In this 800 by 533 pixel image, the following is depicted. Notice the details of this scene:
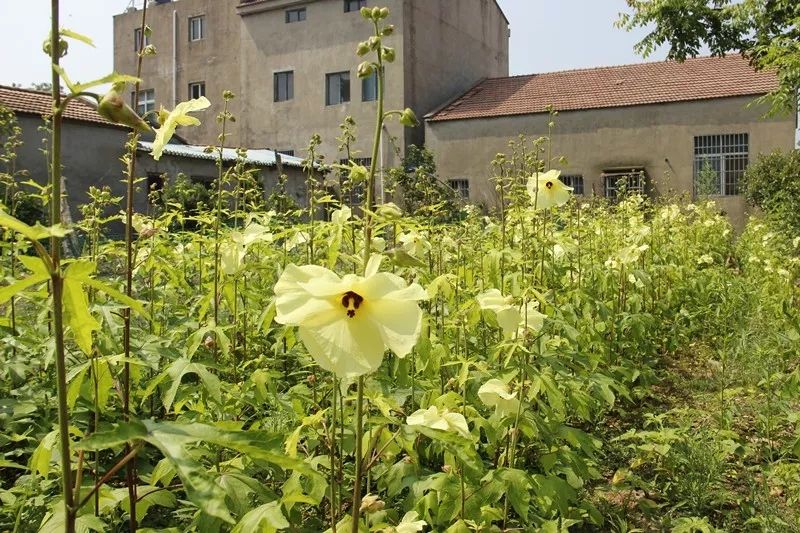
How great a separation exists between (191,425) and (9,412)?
1.69 metres

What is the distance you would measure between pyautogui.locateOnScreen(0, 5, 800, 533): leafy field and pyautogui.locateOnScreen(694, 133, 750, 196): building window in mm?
14036

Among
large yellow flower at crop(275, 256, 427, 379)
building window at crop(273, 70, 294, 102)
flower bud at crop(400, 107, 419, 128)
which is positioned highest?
building window at crop(273, 70, 294, 102)

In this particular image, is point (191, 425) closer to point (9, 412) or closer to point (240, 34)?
point (9, 412)

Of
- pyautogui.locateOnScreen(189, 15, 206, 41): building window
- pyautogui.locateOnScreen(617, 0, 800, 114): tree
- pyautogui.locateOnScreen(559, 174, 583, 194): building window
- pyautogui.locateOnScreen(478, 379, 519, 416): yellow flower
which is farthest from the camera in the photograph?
pyautogui.locateOnScreen(189, 15, 206, 41): building window

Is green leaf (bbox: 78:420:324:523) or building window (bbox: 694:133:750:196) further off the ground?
building window (bbox: 694:133:750:196)

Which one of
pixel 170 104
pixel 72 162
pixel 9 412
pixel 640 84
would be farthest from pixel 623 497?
pixel 170 104

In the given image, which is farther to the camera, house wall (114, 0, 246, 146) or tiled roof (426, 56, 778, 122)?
house wall (114, 0, 246, 146)

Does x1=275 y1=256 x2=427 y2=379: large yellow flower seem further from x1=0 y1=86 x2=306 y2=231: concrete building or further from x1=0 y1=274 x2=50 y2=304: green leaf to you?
x1=0 y1=86 x2=306 y2=231: concrete building

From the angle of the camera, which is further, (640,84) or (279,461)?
(640,84)

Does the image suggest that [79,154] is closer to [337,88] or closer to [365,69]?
[337,88]

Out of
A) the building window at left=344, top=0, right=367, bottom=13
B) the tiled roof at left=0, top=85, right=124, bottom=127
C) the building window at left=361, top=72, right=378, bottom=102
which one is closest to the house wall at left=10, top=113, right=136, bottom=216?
the tiled roof at left=0, top=85, right=124, bottom=127

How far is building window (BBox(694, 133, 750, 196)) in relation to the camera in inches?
679

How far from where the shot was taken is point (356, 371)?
4.01 feet

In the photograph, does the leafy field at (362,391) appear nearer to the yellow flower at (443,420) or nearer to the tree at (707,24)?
the yellow flower at (443,420)
